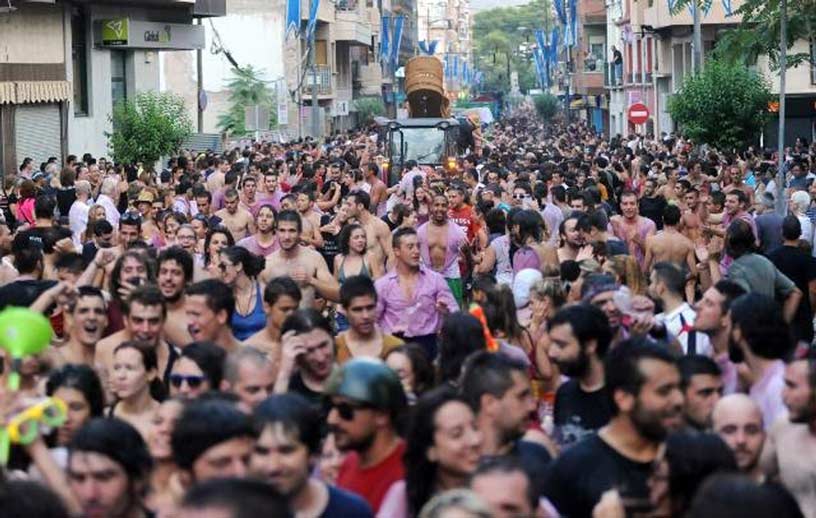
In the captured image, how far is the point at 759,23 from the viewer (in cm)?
2661

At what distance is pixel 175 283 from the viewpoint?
11.7m

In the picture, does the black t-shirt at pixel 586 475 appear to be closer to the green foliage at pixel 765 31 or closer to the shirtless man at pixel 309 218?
the shirtless man at pixel 309 218

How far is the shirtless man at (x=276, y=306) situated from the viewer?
10750 millimetres

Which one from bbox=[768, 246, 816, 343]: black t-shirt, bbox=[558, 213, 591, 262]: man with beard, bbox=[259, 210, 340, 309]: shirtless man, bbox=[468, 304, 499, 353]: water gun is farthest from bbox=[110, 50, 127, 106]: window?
bbox=[468, 304, 499, 353]: water gun

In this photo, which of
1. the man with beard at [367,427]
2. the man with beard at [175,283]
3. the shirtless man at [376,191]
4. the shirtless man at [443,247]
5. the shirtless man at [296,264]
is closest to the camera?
the man with beard at [367,427]

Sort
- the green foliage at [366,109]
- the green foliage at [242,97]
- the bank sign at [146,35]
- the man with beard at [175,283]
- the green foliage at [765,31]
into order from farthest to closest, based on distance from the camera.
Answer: the green foliage at [366,109], the green foliage at [242,97], the bank sign at [146,35], the green foliage at [765,31], the man with beard at [175,283]

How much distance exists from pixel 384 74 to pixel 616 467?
96.8 meters

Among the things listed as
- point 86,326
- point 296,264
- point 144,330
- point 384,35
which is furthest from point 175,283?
point 384,35

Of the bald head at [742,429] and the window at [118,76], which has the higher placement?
the window at [118,76]

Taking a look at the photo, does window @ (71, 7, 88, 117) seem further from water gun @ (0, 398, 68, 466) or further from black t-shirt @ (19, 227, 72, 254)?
water gun @ (0, 398, 68, 466)

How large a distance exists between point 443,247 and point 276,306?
18.2ft

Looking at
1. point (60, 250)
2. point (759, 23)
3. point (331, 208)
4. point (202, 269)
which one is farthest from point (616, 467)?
point (759, 23)

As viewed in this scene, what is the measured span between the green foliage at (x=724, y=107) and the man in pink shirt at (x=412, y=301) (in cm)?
2281

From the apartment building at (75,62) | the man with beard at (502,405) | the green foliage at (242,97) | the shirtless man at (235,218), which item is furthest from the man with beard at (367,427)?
Answer: the green foliage at (242,97)
